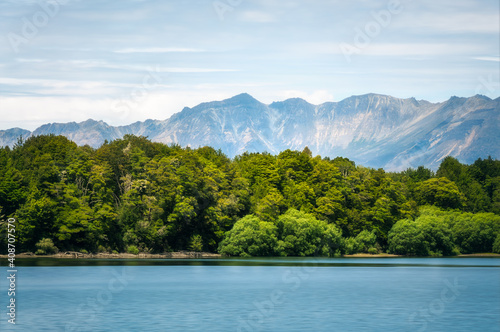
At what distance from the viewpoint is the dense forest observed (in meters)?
103

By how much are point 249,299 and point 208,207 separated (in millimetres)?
61322

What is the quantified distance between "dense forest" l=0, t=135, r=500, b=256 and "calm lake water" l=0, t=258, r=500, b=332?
2125 cm

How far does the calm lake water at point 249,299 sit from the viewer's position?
40625 mm

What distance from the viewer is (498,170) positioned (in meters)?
174

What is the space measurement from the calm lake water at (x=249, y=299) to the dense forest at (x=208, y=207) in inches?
836

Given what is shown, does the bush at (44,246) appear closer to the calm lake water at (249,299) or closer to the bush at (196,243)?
the calm lake water at (249,299)

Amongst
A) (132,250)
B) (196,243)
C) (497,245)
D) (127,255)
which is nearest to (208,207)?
(196,243)

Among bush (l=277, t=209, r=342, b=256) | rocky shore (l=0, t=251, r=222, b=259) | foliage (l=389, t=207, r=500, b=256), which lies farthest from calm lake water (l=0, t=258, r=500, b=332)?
foliage (l=389, t=207, r=500, b=256)

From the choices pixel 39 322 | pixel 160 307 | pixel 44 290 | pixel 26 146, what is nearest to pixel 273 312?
pixel 160 307

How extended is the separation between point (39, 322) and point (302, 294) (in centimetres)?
2431

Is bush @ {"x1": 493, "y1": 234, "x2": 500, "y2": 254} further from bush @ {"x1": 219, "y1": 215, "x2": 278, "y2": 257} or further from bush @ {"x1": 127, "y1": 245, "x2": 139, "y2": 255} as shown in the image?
bush @ {"x1": 127, "y1": 245, "x2": 139, "y2": 255}

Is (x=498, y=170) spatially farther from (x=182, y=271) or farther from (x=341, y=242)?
(x=182, y=271)

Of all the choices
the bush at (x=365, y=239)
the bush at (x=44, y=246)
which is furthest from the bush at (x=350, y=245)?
the bush at (x=44, y=246)

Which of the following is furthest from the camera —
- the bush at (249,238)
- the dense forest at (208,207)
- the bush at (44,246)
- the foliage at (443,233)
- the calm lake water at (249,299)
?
the foliage at (443,233)
